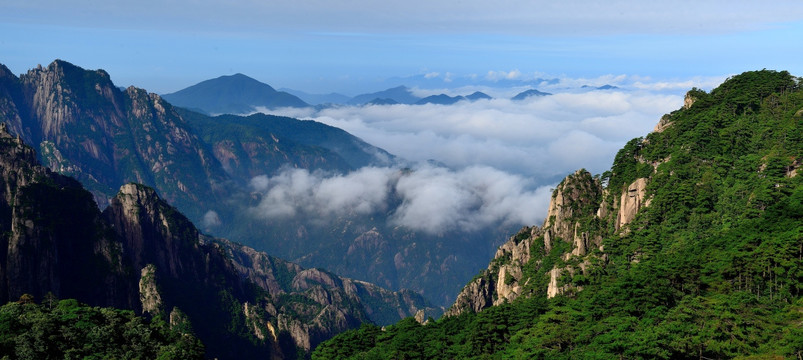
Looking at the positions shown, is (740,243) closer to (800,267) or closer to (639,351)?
(800,267)

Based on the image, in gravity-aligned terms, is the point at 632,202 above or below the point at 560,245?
above

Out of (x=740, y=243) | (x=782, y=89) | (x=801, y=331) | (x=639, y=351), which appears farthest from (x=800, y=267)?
(x=782, y=89)

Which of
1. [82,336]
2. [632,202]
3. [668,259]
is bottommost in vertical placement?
[668,259]

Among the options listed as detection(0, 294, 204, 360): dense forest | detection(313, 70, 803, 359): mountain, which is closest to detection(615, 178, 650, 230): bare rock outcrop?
detection(313, 70, 803, 359): mountain

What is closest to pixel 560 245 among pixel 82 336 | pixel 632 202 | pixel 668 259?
pixel 632 202

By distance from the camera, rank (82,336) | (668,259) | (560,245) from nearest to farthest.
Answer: (668,259) → (82,336) → (560,245)

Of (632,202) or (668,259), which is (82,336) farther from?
(632,202)

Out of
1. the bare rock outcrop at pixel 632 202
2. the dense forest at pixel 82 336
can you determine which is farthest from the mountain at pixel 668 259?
the dense forest at pixel 82 336

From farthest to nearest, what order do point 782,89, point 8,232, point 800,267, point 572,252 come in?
1. point 8,232
2. point 782,89
3. point 572,252
4. point 800,267
